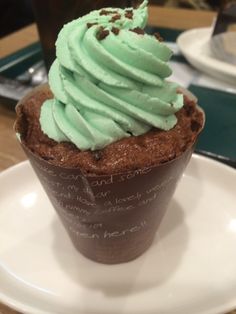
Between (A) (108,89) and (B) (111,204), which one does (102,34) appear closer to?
(A) (108,89)

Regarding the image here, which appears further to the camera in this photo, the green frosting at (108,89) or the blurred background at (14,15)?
the blurred background at (14,15)

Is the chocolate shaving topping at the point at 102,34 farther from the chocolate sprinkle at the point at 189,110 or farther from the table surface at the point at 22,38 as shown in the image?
the table surface at the point at 22,38

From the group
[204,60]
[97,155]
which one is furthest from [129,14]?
[204,60]

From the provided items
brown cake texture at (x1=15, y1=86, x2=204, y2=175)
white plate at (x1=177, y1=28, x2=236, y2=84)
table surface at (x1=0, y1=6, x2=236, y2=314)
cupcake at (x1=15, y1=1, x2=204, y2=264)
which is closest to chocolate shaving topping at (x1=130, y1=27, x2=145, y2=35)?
cupcake at (x1=15, y1=1, x2=204, y2=264)

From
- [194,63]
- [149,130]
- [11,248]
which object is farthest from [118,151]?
[194,63]

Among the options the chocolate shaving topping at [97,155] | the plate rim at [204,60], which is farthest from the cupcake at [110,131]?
the plate rim at [204,60]

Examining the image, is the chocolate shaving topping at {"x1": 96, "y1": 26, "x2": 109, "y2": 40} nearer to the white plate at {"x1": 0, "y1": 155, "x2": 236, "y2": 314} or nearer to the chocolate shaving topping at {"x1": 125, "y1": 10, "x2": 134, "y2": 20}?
the chocolate shaving topping at {"x1": 125, "y1": 10, "x2": 134, "y2": 20}

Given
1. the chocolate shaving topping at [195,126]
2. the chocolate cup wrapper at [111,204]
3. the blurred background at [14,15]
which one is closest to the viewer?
the chocolate cup wrapper at [111,204]
